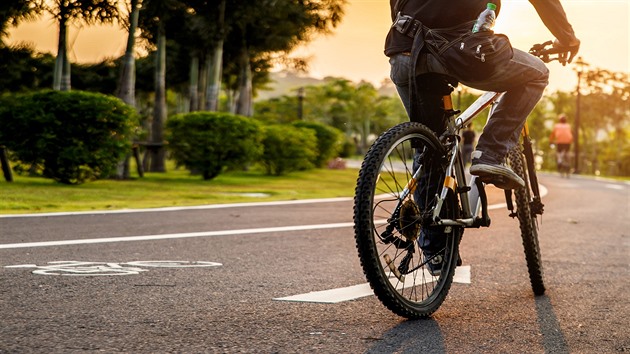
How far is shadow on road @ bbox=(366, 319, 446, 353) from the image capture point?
3.52m

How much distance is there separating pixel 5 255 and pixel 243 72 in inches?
1066

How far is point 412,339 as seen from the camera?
147 inches

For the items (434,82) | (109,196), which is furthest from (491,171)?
(109,196)

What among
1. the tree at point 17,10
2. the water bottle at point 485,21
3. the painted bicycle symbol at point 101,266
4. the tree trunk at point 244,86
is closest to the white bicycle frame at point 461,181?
the water bottle at point 485,21

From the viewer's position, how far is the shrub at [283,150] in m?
27.4

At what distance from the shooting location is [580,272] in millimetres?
6383

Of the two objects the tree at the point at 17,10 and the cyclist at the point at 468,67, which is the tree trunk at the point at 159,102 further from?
the cyclist at the point at 468,67

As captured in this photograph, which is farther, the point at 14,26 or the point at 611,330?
the point at 14,26

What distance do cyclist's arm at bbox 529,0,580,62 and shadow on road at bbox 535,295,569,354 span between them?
1345 mm

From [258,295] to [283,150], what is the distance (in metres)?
22.8

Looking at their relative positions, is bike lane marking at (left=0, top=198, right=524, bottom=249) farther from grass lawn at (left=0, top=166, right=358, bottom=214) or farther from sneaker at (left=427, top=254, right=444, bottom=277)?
sneaker at (left=427, top=254, right=444, bottom=277)

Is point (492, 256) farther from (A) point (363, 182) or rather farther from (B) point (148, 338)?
(B) point (148, 338)

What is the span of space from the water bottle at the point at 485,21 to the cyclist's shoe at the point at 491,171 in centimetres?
67

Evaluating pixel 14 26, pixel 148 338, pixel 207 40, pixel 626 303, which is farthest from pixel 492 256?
pixel 207 40
